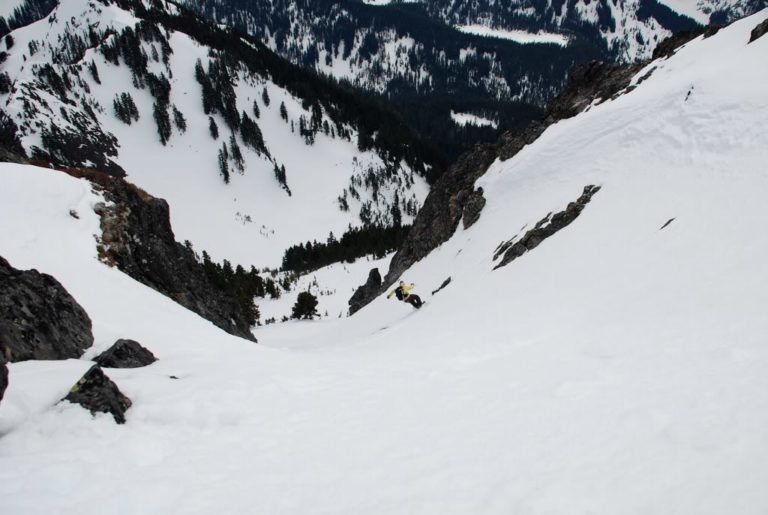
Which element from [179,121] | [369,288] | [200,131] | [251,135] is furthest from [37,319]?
[179,121]

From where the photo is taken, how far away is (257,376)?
816 centimetres

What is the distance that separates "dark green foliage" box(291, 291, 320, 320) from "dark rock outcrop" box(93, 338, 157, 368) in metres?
30.7

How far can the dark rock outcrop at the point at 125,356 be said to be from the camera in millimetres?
8273

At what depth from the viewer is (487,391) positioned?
682 cm

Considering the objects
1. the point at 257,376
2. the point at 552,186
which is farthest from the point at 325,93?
the point at 257,376

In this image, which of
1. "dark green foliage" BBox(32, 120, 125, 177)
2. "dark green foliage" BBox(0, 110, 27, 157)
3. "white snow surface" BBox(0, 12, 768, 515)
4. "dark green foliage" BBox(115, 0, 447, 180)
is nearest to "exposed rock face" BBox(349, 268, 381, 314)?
"white snow surface" BBox(0, 12, 768, 515)

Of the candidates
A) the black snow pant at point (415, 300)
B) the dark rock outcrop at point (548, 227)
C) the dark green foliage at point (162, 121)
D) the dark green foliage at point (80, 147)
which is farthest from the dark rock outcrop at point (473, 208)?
the dark green foliage at point (162, 121)

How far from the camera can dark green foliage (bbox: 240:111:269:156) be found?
397 feet

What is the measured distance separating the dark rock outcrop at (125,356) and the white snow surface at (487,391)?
0.51 m

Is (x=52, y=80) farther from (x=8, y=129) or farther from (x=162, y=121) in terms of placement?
(x=162, y=121)

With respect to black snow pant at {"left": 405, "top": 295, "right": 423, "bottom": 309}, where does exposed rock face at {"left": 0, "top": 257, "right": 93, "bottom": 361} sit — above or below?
below

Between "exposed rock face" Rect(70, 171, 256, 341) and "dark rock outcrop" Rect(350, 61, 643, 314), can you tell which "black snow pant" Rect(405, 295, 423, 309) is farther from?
"dark rock outcrop" Rect(350, 61, 643, 314)

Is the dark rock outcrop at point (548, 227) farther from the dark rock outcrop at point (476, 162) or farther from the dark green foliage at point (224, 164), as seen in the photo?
the dark green foliage at point (224, 164)

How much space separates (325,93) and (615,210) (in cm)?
16203
